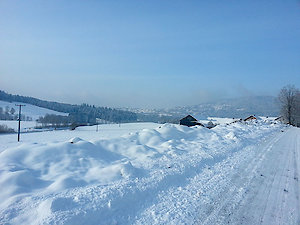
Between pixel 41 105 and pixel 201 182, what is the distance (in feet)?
428

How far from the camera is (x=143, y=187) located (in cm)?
555

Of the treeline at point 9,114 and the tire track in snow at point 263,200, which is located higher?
the tire track in snow at point 263,200

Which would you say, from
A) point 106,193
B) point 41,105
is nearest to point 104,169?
point 106,193

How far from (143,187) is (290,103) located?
2167 inches

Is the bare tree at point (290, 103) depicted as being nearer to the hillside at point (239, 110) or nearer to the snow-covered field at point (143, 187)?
the hillside at point (239, 110)

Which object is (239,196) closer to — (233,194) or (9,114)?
(233,194)

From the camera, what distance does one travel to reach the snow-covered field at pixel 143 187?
4176 millimetres

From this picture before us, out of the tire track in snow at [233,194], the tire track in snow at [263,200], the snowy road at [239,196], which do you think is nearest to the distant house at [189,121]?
the tire track in snow at [233,194]

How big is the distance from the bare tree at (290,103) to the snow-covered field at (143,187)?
47697 mm

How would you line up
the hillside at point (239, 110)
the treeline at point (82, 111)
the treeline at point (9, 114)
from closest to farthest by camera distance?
the treeline at point (9, 114) < the hillside at point (239, 110) < the treeline at point (82, 111)

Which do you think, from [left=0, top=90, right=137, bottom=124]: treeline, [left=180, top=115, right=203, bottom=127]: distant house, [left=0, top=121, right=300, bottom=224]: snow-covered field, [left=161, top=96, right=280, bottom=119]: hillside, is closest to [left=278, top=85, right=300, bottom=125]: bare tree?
[left=161, top=96, right=280, bottom=119]: hillside

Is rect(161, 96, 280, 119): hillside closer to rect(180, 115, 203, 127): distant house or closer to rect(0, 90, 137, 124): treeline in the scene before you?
rect(180, 115, 203, 127): distant house

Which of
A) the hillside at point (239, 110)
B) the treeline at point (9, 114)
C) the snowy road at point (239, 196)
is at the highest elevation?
the hillside at point (239, 110)

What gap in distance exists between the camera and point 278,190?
5789 millimetres
